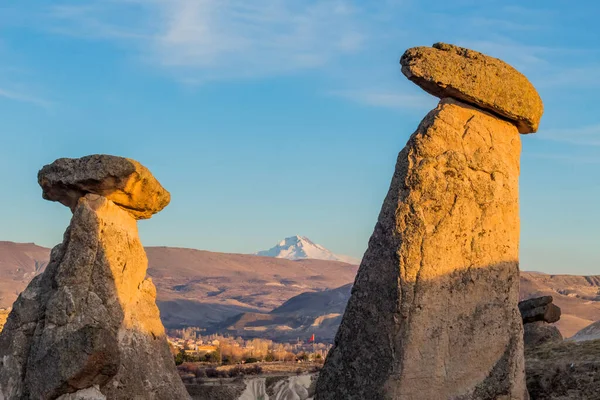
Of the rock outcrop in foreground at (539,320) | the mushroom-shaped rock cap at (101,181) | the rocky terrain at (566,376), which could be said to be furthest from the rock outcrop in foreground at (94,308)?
the rock outcrop in foreground at (539,320)

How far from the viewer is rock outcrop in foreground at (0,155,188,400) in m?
17.1

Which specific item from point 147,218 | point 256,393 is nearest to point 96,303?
point 147,218

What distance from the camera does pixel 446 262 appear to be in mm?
12242

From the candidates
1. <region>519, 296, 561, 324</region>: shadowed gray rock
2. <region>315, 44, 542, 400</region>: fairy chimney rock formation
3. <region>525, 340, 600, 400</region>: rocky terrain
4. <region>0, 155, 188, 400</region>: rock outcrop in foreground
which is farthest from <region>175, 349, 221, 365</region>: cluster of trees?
<region>315, 44, 542, 400</region>: fairy chimney rock formation

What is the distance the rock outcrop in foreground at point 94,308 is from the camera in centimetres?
1709

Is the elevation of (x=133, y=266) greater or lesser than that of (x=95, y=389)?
greater

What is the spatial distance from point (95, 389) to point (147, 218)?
14.3 ft

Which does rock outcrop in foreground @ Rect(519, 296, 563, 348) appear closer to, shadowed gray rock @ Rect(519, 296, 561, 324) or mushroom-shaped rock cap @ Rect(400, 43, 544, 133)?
shadowed gray rock @ Rect(519, 296, 561, 324)

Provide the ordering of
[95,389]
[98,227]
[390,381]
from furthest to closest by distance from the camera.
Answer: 1. [98,227]
2. [95,389]
3. [390,381]

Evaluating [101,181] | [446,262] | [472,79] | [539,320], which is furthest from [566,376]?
[539,320]

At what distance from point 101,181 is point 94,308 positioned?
259 cm

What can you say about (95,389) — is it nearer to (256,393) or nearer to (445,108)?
(445,108)

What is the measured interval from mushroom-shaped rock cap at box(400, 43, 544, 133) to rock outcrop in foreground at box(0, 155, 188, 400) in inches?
316

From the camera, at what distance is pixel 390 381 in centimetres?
1188
